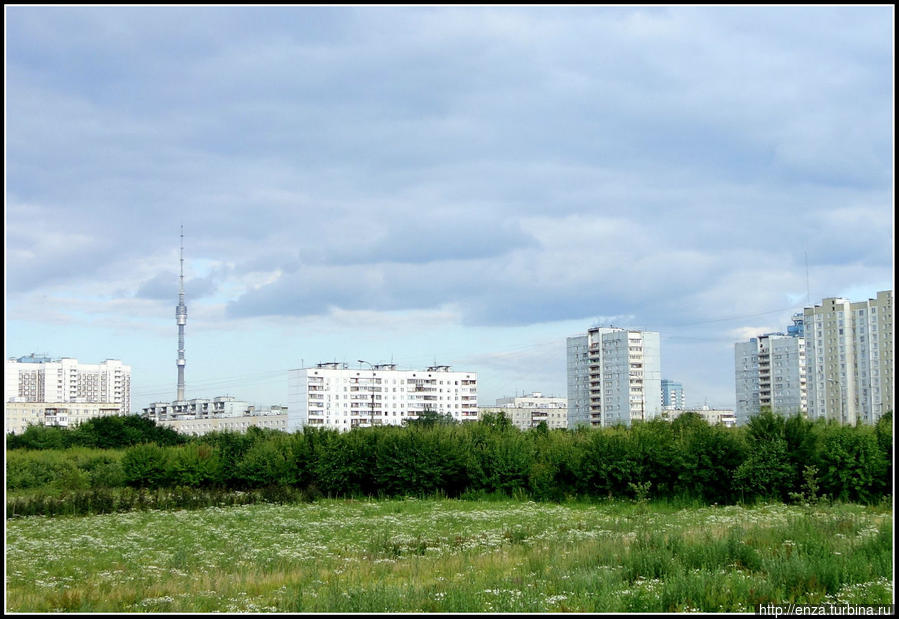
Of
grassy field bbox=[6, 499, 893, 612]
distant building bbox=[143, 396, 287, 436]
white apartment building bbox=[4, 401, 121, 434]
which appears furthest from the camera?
distant building bbox=[143, 396, 287, 436]

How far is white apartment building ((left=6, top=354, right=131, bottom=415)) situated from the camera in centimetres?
9756

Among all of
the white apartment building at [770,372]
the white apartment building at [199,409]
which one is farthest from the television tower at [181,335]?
the white apartment building at [770,372]

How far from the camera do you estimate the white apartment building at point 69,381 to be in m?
97.6

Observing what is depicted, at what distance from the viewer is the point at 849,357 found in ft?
199

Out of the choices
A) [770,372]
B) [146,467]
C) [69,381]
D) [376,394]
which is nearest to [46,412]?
[69,381]

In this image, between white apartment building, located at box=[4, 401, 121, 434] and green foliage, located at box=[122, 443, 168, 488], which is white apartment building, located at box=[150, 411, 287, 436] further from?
green foliage, located at box=[122, 443, 168, 488]

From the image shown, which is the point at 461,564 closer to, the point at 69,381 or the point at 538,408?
the point at 538,408

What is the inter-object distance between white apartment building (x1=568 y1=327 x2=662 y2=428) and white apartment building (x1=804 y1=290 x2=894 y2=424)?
1602 centimetres

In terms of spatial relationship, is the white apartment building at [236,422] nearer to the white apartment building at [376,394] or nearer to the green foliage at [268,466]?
the white apartment building at [376,394]

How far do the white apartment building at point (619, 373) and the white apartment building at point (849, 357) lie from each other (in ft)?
52.5

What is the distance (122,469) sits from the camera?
27953mm

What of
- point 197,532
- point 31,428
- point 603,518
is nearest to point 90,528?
point 197,532

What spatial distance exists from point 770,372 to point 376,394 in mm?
→ 39712

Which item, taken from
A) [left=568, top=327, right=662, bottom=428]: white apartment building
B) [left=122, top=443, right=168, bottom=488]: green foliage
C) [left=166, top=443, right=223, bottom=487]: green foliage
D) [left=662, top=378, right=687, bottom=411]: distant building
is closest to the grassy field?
[left=166, top=443, right=223, bottom=487]: green foliage
